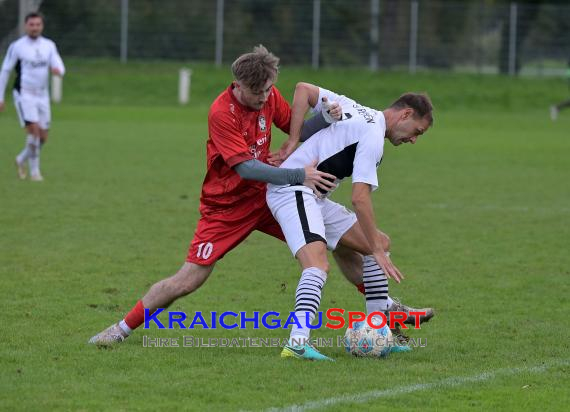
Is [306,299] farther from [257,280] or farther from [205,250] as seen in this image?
[257,280]

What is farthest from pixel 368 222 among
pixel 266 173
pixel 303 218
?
pixel 266 173

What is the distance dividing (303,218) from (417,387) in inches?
52.8

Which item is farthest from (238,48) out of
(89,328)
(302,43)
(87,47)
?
(89,328)

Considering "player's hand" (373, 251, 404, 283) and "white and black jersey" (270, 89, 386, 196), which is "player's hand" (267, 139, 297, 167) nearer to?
"white and black jersey" (270, 89, 386, 196)

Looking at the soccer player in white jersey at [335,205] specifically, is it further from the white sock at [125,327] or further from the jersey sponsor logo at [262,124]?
the white sock at [125,327]

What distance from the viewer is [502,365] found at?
6621 mm

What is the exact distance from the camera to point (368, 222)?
6574 millimetres

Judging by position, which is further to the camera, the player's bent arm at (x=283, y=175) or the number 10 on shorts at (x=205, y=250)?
the number 10 on shorts at (x=205, y=250)

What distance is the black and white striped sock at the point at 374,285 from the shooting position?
7152 millimetres

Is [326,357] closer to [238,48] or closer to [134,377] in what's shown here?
[134,377]

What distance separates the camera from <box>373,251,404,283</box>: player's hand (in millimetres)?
6566

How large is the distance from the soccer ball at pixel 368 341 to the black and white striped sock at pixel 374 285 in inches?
13.2

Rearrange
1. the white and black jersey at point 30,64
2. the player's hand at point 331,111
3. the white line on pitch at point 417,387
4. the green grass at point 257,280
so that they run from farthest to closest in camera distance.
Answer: the white and black jersey at point 30,64
the player's hand at point 331,111
the green grass at point 257,280
the white line on pitch at point 417,387

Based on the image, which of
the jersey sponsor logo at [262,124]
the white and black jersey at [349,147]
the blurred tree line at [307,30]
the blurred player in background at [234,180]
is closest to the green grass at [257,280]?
the blurred player in background at [234,180]
